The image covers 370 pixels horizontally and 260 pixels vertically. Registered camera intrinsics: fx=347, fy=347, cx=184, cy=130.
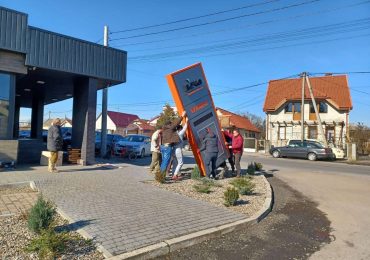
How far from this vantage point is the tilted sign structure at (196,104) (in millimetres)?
11180

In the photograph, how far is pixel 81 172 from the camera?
11.6m

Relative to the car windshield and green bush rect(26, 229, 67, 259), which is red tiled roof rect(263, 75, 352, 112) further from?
green bush rect(26, 229, 67, 259)

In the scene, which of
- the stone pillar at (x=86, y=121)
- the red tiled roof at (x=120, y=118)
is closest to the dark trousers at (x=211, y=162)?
the stone pillar at (x=86, y=121)

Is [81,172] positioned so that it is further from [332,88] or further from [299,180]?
[332,88]

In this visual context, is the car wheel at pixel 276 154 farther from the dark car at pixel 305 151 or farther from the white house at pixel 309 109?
the white house at pixel 309 109

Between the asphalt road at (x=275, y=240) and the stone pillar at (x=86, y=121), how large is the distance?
330 inches

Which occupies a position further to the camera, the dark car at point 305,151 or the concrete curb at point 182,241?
the dark car at point 305,151

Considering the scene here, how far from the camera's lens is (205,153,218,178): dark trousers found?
11.4 metres

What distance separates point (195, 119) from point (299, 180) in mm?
5453

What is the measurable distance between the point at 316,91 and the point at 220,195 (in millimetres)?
37222

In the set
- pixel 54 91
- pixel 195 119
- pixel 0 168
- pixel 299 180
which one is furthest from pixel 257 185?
pixel 54 91

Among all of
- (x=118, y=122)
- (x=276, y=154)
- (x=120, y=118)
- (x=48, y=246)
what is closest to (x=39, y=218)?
(x=48, y=246)

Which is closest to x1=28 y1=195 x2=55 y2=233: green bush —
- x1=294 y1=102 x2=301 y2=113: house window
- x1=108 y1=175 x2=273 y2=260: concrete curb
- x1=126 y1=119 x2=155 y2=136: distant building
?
x1=108 y1=175 x2=273 y2=260: concrete curb

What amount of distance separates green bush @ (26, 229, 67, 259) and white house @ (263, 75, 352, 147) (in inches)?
1495
